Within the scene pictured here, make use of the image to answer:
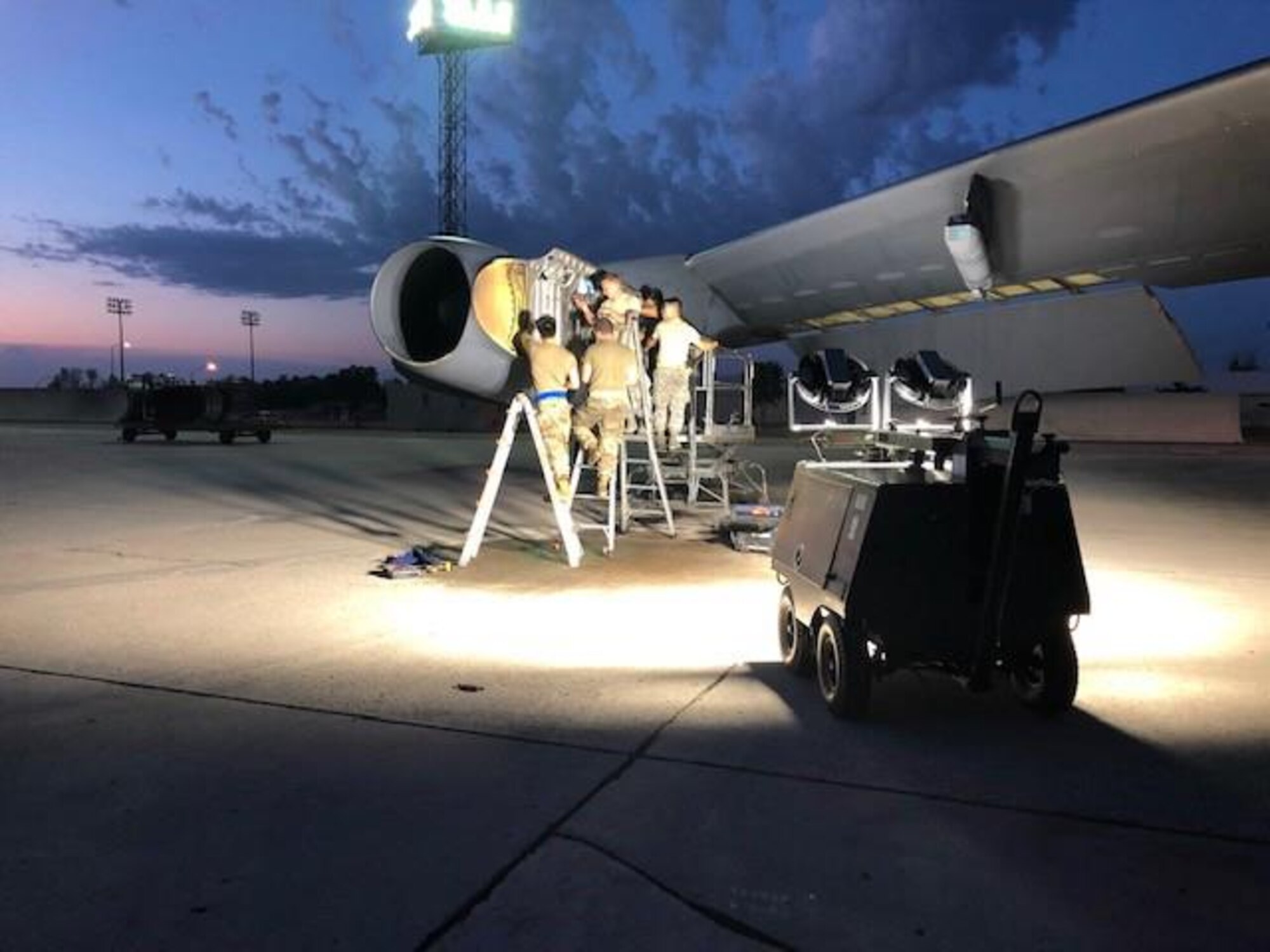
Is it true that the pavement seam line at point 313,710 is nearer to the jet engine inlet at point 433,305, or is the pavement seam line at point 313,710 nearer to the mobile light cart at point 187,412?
the jet engine inlet at point 433,305

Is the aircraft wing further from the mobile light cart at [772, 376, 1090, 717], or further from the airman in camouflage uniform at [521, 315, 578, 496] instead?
the mobile light cart at [772, 376, 1090, 717]

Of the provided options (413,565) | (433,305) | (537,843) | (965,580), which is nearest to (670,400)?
(433,305)

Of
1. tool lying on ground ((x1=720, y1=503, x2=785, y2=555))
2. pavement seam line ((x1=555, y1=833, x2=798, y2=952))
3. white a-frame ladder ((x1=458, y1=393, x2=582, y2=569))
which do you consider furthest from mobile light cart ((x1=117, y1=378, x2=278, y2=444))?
pavement seam line ((x1=555, y1=833, x2=798, y2=952))

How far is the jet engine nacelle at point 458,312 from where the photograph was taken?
29.7 ft

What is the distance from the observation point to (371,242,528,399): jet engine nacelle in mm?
9055

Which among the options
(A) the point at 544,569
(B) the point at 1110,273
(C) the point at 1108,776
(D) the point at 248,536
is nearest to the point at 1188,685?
(C) the point at 1108,776

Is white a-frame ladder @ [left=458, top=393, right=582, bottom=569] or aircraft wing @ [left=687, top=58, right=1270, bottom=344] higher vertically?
aircraft wing @ [left=687, top=58, right=1270, bottom=344]

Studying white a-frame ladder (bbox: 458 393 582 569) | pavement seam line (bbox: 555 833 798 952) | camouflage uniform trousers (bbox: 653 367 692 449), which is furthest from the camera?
camouflage uniform trousers (bbox: 653 367 692 449)

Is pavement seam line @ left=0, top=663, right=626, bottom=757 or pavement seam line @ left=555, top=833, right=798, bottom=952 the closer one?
pavement seam line @ left=555, top=833, right=798, bottom=952

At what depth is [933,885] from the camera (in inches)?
114

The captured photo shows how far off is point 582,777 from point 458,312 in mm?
6608

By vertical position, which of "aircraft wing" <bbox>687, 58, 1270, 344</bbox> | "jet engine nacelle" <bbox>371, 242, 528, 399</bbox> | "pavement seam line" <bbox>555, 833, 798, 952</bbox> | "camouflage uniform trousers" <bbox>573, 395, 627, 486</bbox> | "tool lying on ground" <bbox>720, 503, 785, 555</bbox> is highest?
"aircraft wing" <bbox>687, 58, 1270, 344</bbox>

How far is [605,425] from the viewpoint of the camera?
9133mm

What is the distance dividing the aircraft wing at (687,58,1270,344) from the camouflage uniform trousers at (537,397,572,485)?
7.95ft
